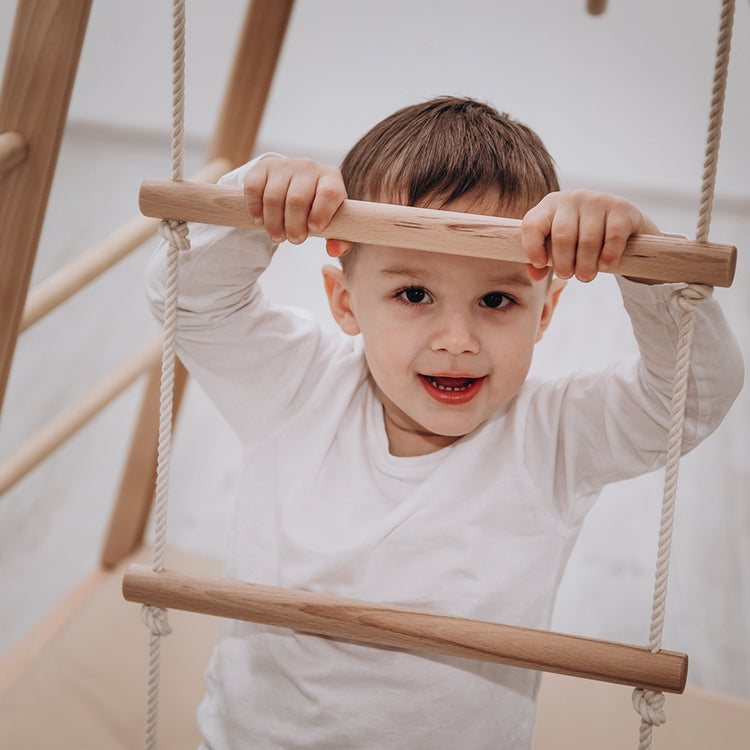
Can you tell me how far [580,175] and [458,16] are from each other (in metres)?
0.65

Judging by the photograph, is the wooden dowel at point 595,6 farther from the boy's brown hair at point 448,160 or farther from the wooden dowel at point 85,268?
the wooden dowel at point 85,268

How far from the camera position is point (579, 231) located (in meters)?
0.57

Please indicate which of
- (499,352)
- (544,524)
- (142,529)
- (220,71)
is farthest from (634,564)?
(220,71)

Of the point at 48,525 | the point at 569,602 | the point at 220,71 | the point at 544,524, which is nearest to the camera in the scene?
the point at 544,524

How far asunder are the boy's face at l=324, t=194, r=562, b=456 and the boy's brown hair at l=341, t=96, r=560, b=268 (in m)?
0.03

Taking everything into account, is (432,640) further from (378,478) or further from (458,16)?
(458,16)

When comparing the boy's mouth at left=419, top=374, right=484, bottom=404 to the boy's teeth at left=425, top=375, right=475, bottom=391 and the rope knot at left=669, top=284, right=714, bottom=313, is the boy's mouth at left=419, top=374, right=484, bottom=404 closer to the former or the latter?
the boy's teeth at left=425, top=375, right=475, bottom=391

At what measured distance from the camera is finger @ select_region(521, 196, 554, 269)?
56 cm

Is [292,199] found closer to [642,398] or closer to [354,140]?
[642,398]

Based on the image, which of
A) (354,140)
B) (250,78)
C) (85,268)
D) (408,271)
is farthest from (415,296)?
(354,140)

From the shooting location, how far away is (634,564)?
71.6 inches

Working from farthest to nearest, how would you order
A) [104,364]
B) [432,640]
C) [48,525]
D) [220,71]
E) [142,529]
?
[220,71] → [104,364] → [48,525] → [142,529] → [432,640]

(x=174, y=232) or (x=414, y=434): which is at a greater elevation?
(x=174, y=232)

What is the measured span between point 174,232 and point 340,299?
20cm
